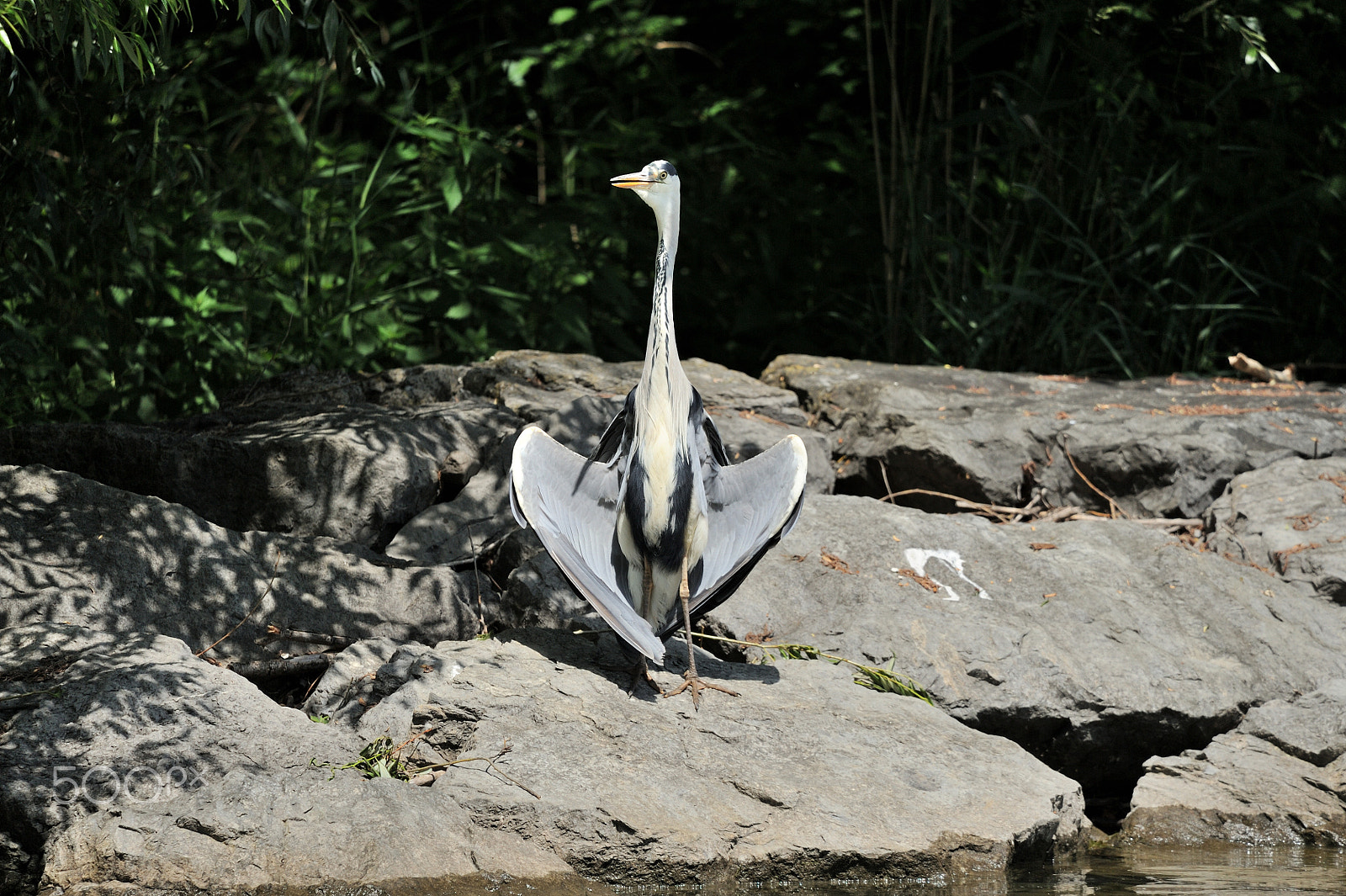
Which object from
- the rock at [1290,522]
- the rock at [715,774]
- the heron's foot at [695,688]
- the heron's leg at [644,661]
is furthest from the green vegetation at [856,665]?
the rock at [1290,522]

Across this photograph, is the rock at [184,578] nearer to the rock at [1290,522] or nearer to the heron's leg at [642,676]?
the heron's leg at [642,676]

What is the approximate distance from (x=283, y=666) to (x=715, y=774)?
1398 millimetres

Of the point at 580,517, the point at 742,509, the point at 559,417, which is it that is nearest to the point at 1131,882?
the point at 742,509

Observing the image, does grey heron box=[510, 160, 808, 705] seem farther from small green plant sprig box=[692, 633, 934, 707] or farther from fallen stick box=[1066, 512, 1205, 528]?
fallen stick box=[1066, 512, 1205, 528]

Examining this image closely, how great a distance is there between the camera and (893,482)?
17.4ft

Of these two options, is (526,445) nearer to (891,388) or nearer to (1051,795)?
(1051,795)

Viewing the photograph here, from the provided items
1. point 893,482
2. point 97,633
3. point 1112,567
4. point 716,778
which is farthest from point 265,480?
point 1112,567

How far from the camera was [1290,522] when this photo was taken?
189 inches

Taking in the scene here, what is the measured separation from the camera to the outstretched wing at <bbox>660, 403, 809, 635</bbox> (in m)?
3.62

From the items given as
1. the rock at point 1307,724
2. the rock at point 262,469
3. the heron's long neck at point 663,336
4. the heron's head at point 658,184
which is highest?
the heron's head at point 658,184

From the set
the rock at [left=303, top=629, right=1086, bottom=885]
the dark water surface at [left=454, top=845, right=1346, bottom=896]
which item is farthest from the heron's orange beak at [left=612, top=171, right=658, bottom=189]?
the dark water surface at [left=454, top=845, right=1346, bottom=896]

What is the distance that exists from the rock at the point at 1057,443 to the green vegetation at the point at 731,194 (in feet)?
3.91

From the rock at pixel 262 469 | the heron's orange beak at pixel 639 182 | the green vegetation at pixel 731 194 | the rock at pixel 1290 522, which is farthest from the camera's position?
the green vegetation at pixel 731 194

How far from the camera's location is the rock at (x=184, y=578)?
11.3 ft
